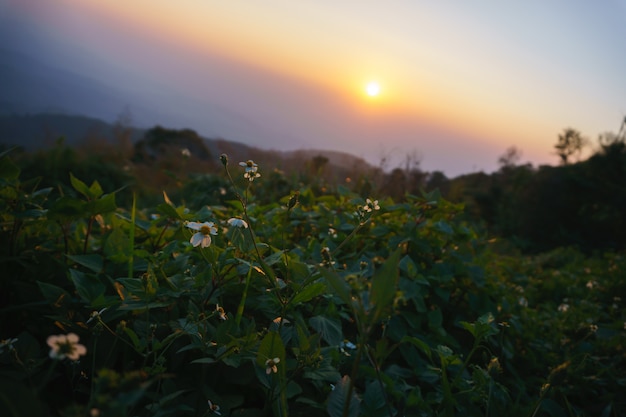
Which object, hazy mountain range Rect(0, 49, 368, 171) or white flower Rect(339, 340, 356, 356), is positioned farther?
hazy mountain range Rect(0, 49, 368, 171)

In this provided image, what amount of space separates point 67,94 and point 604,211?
20.5 meters

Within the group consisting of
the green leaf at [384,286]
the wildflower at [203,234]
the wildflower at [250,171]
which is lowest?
the wildflower at [203,234]

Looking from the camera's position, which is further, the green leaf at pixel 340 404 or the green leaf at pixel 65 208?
the green leaf at pixel 65 208

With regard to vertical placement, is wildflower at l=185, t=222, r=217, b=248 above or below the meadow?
above

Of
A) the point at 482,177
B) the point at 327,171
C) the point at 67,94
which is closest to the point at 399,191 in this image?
the point at 327,171

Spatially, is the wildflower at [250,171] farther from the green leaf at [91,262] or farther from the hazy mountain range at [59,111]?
the hazy mountain range at [59,111]

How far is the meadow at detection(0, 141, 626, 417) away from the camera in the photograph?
0.81 m

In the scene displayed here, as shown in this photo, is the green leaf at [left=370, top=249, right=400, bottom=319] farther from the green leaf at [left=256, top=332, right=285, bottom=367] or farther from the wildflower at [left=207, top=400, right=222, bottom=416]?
the wildflower at [left=207, top=400, right=222, bottom=416]

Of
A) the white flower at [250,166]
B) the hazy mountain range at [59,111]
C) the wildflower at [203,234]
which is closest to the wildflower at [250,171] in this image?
the white flower at [250,166]

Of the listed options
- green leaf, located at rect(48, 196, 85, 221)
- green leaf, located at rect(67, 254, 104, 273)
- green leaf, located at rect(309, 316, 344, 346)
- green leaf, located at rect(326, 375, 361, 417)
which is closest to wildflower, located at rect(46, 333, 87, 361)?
green leaf, located at rect(326, 375, 361, 417)

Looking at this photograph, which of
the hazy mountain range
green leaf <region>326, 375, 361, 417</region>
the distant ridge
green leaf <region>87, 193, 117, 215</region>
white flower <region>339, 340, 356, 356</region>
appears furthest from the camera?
the hazy mountain range

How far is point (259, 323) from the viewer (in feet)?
3.92

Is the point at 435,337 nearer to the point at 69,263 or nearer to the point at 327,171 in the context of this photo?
the point at 69,263

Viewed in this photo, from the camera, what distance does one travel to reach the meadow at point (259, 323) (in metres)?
0.81
